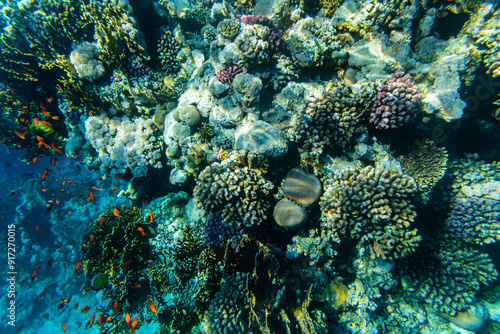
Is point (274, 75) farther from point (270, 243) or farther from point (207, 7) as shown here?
point (207, 7)

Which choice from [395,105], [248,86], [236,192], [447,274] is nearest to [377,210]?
[395,105]

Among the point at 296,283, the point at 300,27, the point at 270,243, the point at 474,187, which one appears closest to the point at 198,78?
the point at 300,27

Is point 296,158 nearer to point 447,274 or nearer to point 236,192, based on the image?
point 236,192

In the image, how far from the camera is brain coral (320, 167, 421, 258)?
4051 mm

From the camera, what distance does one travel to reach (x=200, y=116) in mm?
5836

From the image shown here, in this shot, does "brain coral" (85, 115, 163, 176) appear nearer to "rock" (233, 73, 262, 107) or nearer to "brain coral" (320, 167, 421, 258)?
"rock" (233, 73, 262, 107)

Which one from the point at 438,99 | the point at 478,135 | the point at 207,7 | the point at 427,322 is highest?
the point at 207,7

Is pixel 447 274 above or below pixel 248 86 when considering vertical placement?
below

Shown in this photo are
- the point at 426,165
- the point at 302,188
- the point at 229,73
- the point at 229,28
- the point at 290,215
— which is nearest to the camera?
the point at 290,215

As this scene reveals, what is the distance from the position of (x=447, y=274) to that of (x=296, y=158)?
4500 millimetres

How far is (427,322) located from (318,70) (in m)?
6.91

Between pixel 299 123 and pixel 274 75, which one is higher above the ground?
pixel 274 75

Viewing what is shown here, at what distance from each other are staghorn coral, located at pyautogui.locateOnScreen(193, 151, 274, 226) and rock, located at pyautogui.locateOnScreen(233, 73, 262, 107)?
1308 mm

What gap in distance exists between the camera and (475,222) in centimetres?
495
